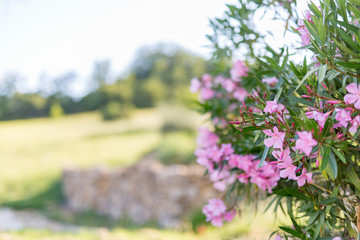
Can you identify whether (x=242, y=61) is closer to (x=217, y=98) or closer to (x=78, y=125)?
(x=217, y=98)

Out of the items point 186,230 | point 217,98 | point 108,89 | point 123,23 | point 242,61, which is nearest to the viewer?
point 242,61

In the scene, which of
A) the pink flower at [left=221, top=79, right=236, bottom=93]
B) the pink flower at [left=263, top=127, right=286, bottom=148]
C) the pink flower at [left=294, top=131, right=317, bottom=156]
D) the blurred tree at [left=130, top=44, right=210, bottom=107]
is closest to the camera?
the pink flower at [left=294, top=131, right=317, bottom=156]

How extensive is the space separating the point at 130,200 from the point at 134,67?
1659 cm

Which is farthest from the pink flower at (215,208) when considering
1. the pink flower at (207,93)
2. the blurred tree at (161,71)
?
the blurred tree at (161,71)

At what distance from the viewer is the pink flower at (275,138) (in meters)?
0.77

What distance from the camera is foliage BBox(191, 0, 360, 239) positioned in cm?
75

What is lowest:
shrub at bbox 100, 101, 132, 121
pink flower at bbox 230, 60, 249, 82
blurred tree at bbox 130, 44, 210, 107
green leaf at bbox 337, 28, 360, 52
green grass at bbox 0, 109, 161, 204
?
green grass at bbox 0, 109, 161, 204

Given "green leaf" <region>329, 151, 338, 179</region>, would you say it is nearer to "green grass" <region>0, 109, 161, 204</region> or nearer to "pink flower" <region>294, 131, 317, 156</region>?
"pink flower" <region>294, 131, 317, 156</region>

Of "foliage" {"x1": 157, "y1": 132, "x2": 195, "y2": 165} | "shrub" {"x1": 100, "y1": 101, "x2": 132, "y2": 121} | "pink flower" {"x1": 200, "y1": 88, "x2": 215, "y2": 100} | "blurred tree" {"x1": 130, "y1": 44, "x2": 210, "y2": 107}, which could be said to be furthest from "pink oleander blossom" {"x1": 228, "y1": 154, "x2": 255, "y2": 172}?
"blurred tree" {"x1": 130, "y1": 44, "x2": 210, "y2": 107}

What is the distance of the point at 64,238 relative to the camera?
2.96m

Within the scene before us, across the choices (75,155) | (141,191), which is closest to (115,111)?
(75,155)

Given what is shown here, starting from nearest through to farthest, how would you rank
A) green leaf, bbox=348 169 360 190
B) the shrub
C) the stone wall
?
green leaf, bbox=348 169 360 190, the stone wall, the shrub

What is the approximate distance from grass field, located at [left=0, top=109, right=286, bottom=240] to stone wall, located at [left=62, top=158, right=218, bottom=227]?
353 mm

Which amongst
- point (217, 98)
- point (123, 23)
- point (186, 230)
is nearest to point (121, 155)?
point (186, 230)
